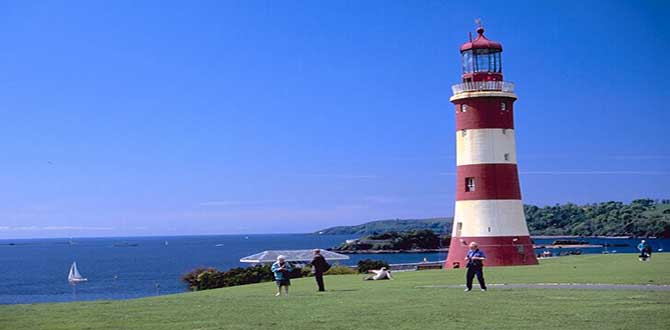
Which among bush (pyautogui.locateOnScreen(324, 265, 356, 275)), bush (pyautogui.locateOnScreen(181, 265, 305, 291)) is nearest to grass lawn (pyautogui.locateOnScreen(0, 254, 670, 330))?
bush (pyautogui.locateOnScreen(324, 265, 356, 275))

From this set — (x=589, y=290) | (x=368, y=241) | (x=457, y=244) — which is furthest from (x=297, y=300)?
(x=368, y=241)

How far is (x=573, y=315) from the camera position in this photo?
52.4 ft

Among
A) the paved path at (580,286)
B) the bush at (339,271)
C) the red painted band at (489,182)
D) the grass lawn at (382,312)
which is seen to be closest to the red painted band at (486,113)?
the red painted band at (489,182)

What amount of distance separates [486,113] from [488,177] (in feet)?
9.47

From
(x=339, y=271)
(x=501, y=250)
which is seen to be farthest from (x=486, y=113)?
(x=339, y=271)

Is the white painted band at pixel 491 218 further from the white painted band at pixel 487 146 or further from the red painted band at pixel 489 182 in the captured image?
the white painted band at pixel 487 146

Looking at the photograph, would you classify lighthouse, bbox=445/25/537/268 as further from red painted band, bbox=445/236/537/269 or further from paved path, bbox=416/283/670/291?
paved path, bbox=416/283/670/291

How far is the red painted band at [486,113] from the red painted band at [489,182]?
1.85 metres

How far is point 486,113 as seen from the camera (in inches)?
1533

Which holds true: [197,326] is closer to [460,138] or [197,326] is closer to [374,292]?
[374,292]

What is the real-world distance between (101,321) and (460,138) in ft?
82.5

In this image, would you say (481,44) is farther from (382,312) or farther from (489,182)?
(382,312)

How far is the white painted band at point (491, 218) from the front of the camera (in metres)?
38.4

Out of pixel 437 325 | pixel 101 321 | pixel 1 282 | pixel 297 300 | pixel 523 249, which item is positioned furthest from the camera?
pixel 1 282
